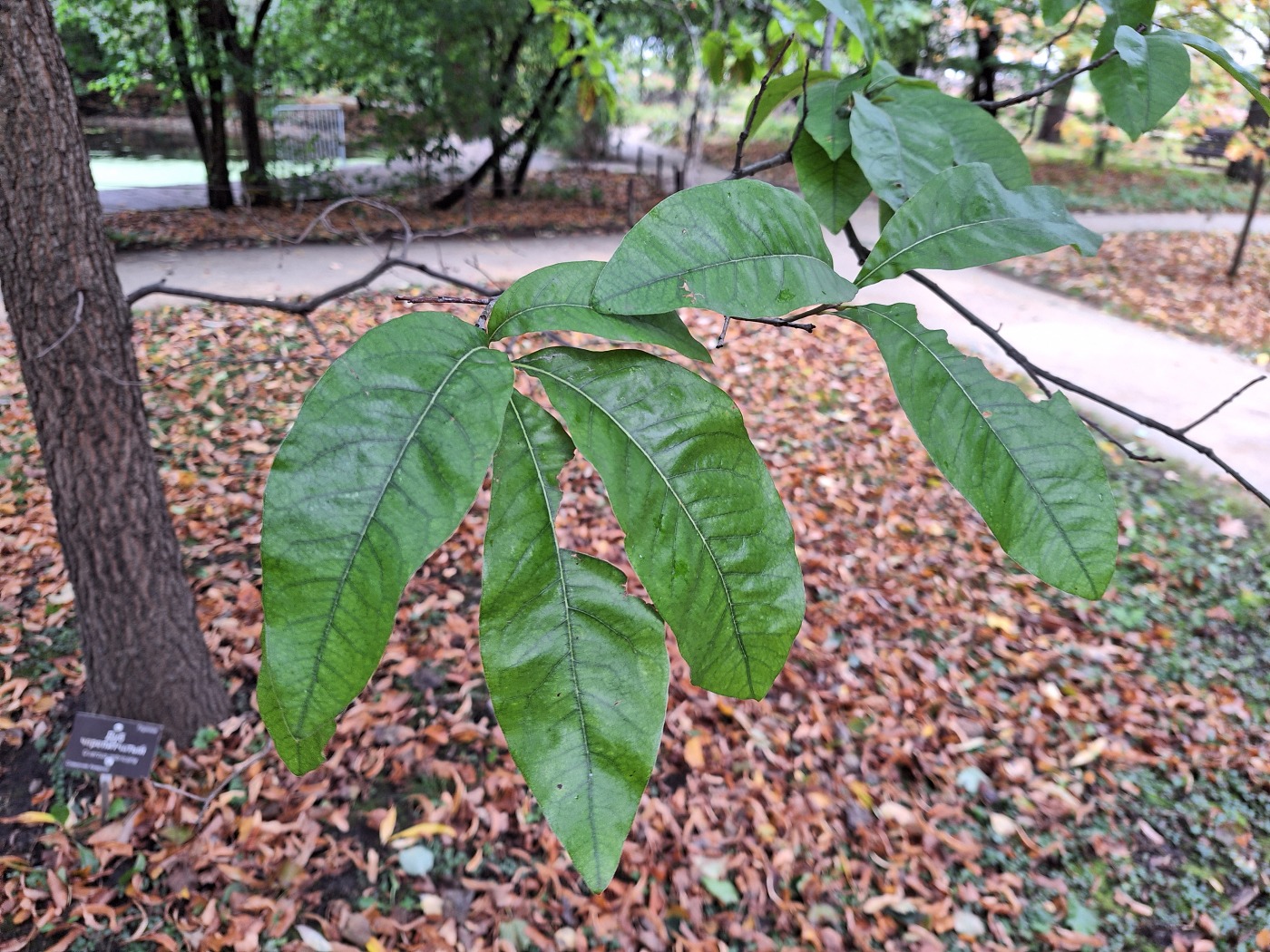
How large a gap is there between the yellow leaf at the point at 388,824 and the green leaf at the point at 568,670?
2.82 metres

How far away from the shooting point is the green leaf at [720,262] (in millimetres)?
561

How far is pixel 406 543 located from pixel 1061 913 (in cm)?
346

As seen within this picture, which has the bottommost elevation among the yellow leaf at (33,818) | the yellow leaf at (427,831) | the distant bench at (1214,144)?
the yellow leaf at (427,831)

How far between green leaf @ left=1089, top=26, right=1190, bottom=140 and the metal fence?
11686mm

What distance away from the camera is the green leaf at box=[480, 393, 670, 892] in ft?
1.56

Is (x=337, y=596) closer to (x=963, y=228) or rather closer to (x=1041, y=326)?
(x=963, y=228)

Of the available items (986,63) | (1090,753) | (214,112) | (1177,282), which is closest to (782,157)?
(1090,753)

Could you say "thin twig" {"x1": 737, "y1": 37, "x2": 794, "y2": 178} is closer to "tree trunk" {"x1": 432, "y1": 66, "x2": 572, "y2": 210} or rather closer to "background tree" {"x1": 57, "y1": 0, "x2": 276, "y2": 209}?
"background tree" {"x1": 57, "y1": 0, "x2": 276, "y2": 209}

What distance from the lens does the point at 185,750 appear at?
3.16 metres

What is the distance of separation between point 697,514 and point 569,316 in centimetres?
17

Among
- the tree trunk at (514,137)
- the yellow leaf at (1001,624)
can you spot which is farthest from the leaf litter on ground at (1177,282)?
the tree trunk at (514,137)

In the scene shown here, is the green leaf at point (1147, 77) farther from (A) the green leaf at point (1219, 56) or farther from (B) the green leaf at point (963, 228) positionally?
(B) the green leaf at point (963, 228)

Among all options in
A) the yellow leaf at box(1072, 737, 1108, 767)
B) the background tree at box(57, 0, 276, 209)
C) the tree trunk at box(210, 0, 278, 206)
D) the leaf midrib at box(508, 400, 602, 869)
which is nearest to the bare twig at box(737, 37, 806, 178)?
the leaf midrib at box(508, 400, 602, 869)

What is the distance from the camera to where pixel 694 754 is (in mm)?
3377
